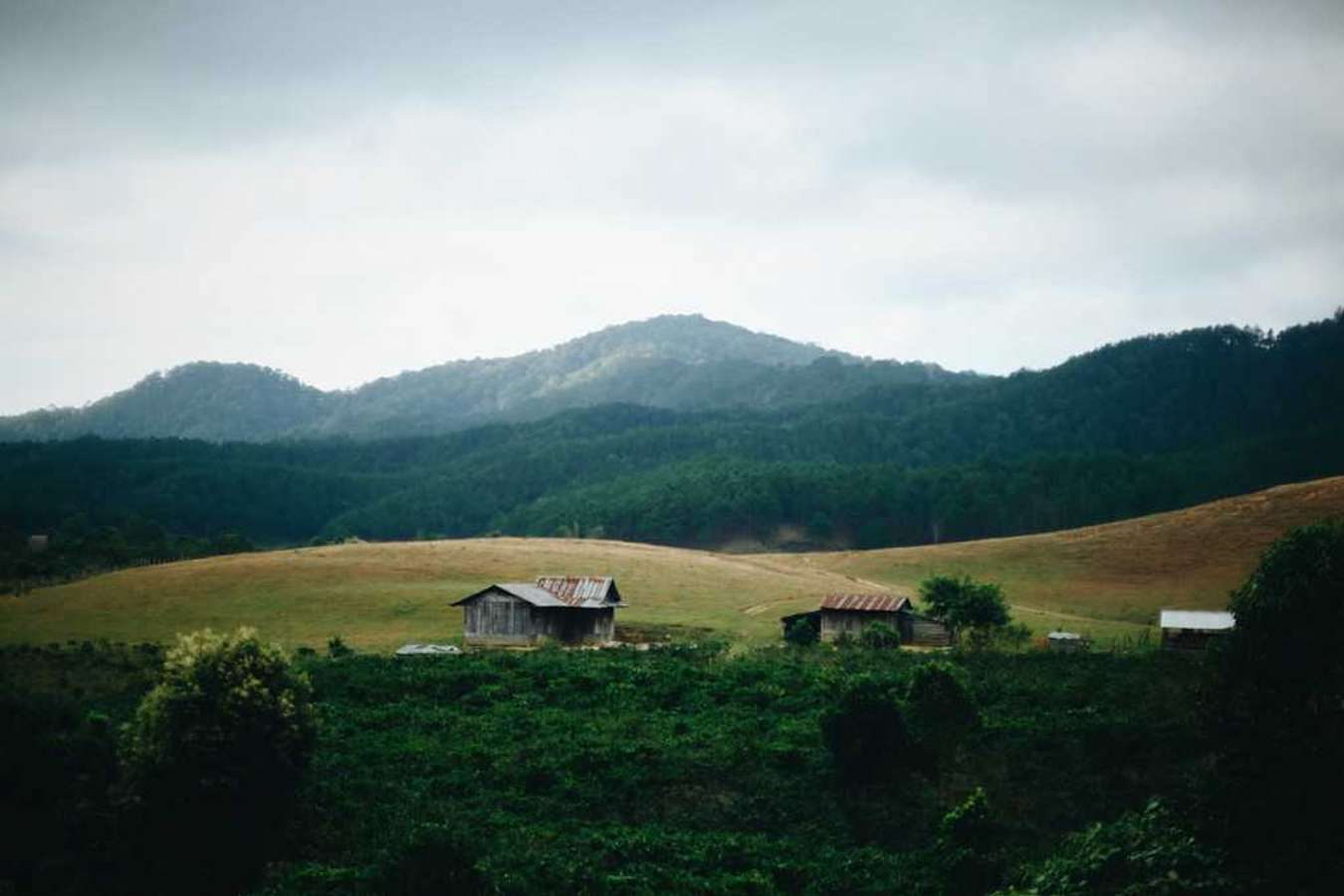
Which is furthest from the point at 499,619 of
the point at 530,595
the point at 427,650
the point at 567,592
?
the point at 427,650

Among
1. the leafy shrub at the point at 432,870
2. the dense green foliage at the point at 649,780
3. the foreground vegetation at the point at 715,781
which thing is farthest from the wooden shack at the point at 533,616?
the leafy shrub at the point at 432,870

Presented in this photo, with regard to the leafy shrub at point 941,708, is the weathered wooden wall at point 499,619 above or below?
above

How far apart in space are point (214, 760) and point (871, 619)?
44.9 meters

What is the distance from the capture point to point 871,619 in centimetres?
6731

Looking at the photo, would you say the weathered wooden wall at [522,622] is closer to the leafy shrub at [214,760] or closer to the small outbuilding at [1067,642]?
the small outbuilding at [1067,642]

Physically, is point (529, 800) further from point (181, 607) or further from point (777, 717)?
point (181, 607)

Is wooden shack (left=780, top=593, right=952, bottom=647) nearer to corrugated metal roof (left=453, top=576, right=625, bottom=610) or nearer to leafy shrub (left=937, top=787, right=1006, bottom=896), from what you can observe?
corrugated metal roof (left=453, top=576, right=625, bottom=610)

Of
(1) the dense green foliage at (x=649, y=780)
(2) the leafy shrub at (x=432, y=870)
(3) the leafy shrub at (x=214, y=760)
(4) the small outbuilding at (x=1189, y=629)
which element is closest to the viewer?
(2) the leafy shrub at (x=432, y=870)

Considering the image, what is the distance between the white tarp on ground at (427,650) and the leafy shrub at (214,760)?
23.0 meters

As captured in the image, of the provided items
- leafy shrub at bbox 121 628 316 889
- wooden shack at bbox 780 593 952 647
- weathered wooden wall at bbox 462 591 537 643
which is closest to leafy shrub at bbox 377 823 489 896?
leafy shrub at bbox 121 628 316 889

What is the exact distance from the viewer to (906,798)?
34.5 metres

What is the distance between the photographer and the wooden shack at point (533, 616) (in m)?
65.3

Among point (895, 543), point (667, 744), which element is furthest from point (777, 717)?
point (895, 543)

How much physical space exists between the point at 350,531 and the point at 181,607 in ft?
415
